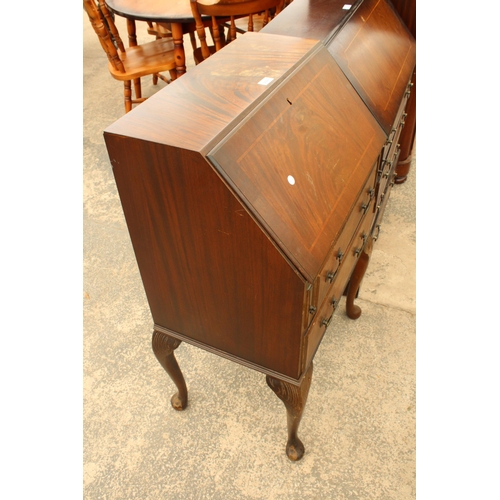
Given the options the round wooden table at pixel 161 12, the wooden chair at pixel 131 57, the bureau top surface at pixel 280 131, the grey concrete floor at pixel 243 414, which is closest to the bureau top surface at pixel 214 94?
the bureau top surface at pixel 280 131

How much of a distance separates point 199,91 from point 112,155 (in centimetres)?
34

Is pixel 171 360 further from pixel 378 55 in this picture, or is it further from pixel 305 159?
pixel 378 55

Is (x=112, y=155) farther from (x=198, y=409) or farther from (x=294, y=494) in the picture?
(x=294, y=494)

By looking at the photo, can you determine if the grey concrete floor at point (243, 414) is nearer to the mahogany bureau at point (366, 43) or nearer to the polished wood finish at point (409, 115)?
the polished wood finish at point (409, 115)

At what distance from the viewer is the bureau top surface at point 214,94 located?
108cm

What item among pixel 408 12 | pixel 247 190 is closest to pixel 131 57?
pixel 408 12

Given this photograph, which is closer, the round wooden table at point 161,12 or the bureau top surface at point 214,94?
the bureau top surface at point 214,94

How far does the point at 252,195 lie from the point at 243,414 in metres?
1.30

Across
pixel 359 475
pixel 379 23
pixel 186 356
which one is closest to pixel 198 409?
pixel 186 356

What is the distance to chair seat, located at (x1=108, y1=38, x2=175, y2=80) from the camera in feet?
10.5

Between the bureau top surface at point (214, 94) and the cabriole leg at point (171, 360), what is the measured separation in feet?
2.77

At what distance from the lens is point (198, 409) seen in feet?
6.62

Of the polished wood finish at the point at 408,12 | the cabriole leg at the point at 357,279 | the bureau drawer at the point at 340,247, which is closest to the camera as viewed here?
the bureau drawer at the point at 340,247

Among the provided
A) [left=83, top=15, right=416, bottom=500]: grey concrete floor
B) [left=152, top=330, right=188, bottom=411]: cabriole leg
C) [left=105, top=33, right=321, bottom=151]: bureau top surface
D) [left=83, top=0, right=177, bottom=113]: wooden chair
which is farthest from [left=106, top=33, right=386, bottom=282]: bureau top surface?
[left=83, top=0, right=177, bottom=113]: wooden chair
